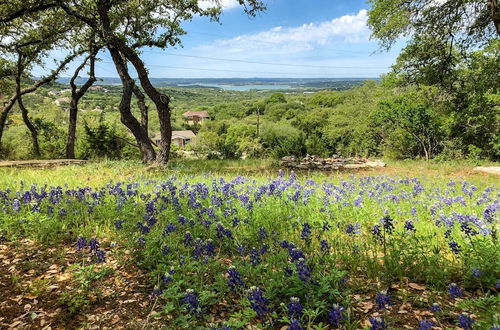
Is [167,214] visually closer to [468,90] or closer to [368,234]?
[368,234]

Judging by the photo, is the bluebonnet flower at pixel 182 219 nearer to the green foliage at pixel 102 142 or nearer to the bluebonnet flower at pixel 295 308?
the bluebonnet flower at pixel 295 308

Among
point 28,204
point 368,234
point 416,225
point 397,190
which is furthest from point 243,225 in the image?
point 397,190

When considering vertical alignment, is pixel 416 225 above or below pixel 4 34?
below

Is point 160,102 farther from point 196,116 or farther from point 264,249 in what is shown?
point 196,116

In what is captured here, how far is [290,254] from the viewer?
131 inches

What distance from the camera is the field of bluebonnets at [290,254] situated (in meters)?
2.67

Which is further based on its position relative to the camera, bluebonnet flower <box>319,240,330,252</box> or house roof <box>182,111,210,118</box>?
house roof <box>182,111,210,118</box>

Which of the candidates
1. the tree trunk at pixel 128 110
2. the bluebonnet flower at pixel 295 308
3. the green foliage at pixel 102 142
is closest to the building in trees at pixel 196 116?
the green foliage at pixel 102 142

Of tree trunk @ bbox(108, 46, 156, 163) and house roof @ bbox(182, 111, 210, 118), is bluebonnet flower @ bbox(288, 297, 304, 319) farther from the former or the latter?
house roof @ bbox(182, 111, 210, 118)

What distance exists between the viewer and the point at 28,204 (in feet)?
16.8

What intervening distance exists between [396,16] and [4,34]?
61.3 feet

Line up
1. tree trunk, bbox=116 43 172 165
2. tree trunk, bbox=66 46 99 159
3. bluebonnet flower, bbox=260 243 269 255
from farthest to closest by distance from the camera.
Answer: tree trunk, bbox=66 46 99 159 → tree trunk, bbox=116 43 172 165 → bluebonnet flower, bbox=260 243 269 255

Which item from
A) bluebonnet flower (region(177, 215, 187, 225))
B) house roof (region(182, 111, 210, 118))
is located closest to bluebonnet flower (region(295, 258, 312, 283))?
bluebonnet flower (region(177, 215, 187, 225))

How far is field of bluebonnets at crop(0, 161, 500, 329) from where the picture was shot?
2.67 metres
